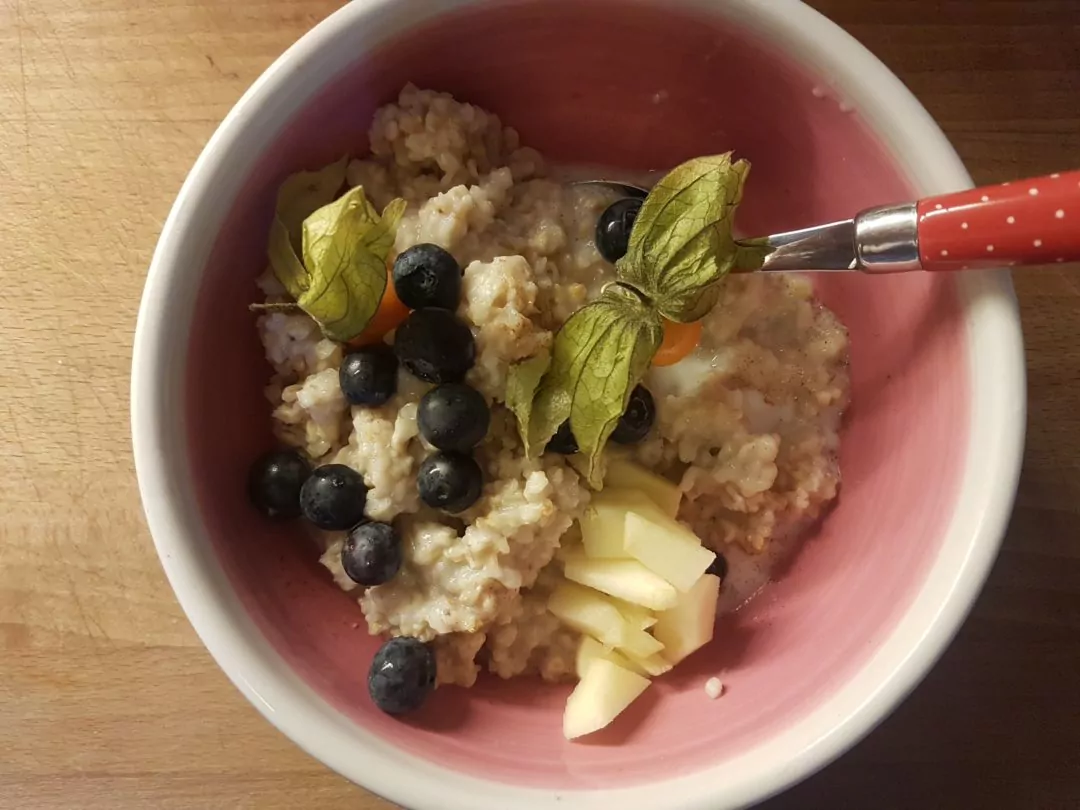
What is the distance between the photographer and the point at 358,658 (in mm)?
883

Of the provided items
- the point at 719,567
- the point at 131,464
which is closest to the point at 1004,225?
the point at 719,567

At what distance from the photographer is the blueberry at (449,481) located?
0.83 meters

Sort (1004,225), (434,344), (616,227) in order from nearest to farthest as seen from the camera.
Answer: (1004,225)
(434,344)
(616,227)

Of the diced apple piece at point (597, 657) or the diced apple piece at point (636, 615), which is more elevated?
the diced apple piece at point (636, 615)

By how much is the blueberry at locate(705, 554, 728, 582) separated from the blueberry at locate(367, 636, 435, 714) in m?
0.28

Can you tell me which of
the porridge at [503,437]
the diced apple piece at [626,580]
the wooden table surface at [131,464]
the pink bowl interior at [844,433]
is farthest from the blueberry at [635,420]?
the wooden table surface at [131,464]

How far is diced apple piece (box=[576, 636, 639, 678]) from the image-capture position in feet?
2.91

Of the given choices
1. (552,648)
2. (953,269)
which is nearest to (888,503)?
(953,269)

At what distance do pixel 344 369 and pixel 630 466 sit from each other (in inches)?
10.7

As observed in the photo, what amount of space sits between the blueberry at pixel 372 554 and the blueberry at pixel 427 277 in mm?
196

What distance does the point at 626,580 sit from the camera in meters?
0.86

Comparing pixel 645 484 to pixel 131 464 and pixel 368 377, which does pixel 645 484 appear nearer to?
pixel 368 377

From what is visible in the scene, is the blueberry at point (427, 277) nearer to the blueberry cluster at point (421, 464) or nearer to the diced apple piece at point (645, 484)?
the blueberry cluster at point (421, 464)

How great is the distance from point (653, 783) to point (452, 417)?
0.33m
